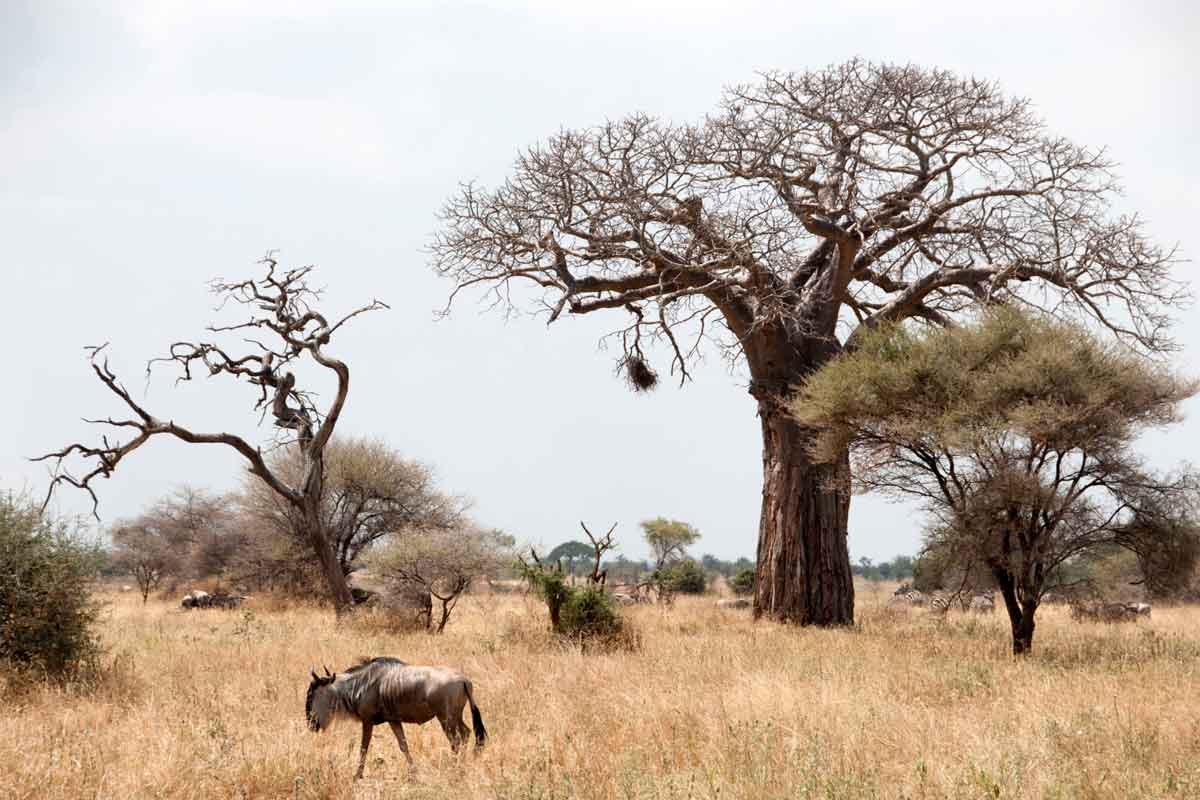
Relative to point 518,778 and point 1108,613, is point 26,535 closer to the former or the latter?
point 518,778

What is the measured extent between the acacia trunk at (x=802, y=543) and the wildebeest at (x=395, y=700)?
10.1 m

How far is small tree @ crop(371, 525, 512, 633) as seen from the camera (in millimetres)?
16984

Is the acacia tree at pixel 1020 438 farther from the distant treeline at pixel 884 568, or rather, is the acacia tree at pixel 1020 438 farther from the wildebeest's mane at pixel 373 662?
the distant treeline at pixel 884 568

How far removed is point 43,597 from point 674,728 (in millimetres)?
6826

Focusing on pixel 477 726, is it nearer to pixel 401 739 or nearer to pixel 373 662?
pixel 401 739

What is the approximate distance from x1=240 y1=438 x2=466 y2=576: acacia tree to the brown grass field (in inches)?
545

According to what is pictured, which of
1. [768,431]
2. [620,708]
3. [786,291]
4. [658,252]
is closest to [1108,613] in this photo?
[768,431]

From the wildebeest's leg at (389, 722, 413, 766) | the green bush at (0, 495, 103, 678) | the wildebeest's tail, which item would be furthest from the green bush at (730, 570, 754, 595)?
the wildebeest's leg at (389, 722, 413, 766)

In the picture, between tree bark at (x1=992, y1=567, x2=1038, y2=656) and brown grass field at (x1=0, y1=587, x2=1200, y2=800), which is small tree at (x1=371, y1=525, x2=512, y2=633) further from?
tree bark at (x1=992, y1=567, x2=1038, y2=656)

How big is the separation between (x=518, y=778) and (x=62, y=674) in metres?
6.28

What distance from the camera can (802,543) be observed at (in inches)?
624

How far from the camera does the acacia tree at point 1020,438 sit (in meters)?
11.4

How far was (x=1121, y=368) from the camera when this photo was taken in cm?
1162

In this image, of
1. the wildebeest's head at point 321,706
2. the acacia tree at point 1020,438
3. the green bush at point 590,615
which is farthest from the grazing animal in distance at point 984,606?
the wildebeest's head at point 321,706
